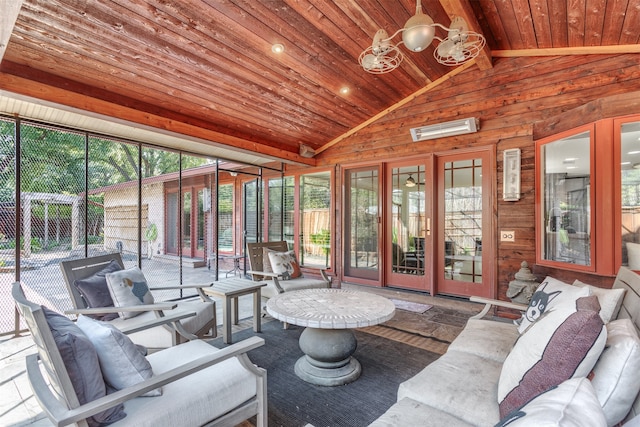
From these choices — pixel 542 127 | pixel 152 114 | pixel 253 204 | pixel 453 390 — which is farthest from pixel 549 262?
pixel 253 204

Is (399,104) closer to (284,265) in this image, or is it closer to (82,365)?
(284,265)

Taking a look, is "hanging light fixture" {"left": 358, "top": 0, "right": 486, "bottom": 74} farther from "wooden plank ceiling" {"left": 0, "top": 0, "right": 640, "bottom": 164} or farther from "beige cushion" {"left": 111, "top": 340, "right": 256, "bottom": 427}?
"beige cushion" {"left": 111, "top": 340, "right": 256, "bottom": 427}

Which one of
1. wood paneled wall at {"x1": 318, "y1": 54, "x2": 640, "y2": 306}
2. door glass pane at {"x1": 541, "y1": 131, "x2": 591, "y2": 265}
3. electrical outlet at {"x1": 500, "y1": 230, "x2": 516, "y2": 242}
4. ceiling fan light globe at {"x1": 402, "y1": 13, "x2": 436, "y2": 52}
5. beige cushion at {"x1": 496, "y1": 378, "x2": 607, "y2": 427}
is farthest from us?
electrical outlet at {"x1": 500, "y1": 230, "x2": 516, "y2": 242}

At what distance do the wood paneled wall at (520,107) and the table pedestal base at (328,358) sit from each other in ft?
8.55

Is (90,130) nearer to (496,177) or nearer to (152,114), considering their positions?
(152,114)

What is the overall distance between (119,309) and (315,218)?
13.6 ft

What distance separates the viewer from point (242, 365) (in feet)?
5.18

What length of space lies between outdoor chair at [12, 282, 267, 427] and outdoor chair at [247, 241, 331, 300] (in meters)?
2.07

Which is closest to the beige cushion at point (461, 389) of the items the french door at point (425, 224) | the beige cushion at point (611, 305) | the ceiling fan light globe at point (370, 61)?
the beige cushion at point (611, 305)

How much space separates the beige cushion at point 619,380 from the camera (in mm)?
992

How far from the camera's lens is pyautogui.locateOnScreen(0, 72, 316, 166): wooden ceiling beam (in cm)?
269

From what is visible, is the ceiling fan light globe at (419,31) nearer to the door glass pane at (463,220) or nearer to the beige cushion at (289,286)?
A: the door glass pane at (463,220)

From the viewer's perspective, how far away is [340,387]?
2283mm

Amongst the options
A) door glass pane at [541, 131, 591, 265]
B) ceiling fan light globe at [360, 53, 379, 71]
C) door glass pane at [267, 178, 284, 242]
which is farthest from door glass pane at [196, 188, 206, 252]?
door glass pane at [541, 131, 591, 265]
